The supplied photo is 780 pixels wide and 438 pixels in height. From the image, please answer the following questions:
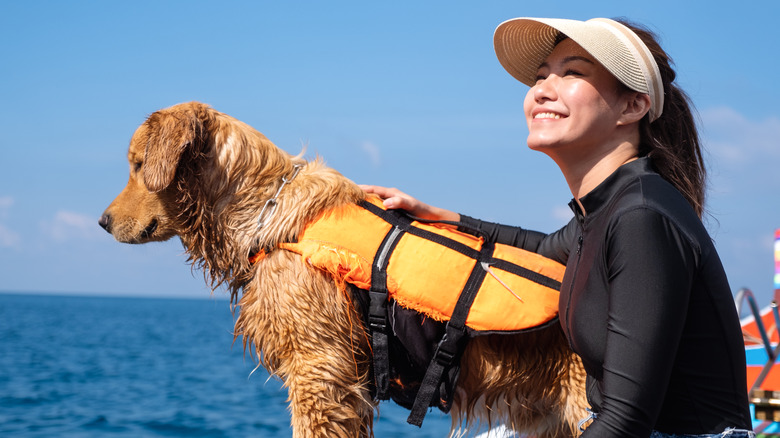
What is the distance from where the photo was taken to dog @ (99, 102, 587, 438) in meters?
2.91

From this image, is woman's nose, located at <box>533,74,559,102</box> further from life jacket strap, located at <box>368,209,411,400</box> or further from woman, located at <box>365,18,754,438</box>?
life jacket strap, located at <box>368,209,411,400</box>

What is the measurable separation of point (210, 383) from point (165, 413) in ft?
29.3

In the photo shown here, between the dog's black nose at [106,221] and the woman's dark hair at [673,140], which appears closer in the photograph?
the woman's dark hair at [673,140]

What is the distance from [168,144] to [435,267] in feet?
4.70

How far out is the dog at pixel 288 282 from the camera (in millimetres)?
2908

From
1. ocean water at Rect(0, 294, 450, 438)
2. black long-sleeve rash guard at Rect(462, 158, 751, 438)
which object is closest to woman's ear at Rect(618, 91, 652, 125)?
black long-sleeve rash guard at Rect(462, 158, 751, 438)

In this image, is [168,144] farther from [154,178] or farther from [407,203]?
[407,203]

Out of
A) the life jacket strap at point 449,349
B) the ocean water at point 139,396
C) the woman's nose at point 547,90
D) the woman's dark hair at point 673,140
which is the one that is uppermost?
the woman's nose at point 547,90

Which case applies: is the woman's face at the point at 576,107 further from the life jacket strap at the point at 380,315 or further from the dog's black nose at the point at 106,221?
the dog's black nose at the point at 106,221

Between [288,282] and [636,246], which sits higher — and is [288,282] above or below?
below

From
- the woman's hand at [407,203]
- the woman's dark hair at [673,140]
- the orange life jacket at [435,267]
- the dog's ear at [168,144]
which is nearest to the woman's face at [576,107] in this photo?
the woman's dark hair at [673,140]

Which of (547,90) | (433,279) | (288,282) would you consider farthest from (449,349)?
(547,90)

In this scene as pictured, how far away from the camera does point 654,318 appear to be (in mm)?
1730

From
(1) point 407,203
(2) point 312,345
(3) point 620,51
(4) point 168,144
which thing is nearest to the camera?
(3) point 620,51
